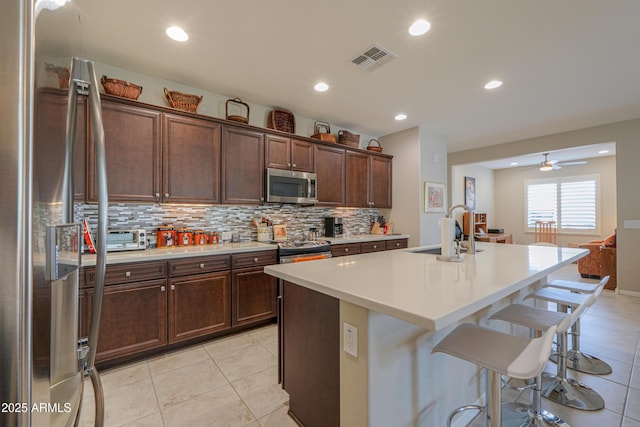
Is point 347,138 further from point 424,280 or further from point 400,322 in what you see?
point 400,322

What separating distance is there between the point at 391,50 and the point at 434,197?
2.91m

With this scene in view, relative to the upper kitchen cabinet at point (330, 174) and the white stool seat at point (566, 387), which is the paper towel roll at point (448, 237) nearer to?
the white stool seat at point (566, 387)

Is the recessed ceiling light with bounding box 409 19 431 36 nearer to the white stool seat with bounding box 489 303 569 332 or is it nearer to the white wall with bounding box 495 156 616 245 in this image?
the white stool seat with bounding box 489 303 569 332

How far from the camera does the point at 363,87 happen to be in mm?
3150

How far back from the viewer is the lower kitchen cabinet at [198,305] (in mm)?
2463

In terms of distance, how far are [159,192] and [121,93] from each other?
94 centimetres

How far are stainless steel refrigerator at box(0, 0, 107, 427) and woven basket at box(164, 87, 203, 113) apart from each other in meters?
2.38

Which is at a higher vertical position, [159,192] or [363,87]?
[363,87]

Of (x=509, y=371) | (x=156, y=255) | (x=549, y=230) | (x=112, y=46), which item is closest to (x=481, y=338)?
(x=509, y=371)

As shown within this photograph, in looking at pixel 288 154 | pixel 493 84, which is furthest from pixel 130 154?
pixel 493 84

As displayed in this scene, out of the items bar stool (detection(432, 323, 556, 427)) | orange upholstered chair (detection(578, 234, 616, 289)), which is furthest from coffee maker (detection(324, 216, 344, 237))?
orange upholstered chair (detection(578, 234, 616, 289))

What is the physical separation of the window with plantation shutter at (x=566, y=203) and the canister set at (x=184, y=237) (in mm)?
8914

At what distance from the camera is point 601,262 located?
15.9 ft

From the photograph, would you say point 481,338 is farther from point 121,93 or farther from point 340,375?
point 121,93
